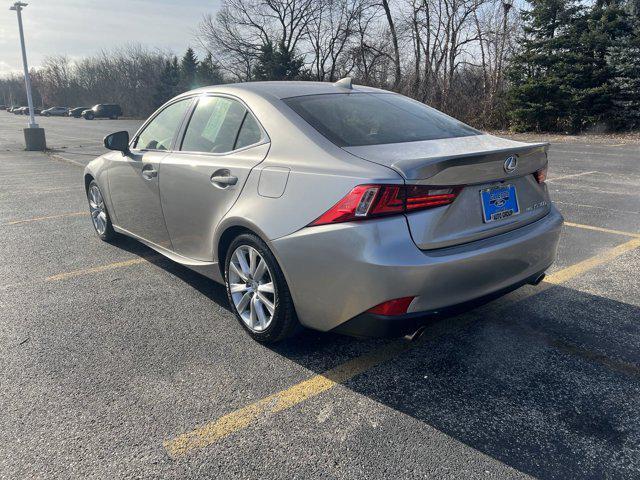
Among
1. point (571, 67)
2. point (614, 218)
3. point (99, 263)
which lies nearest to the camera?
point (99, 263)

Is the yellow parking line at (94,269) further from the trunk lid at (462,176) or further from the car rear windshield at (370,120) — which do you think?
the trunk lid at (462,176)

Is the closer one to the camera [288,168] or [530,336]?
[288,168]

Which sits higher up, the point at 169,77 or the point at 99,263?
the point at 169,77

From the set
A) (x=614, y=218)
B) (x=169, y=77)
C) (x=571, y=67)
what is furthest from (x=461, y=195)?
(x=169, y=77)

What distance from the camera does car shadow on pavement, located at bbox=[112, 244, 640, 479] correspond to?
2.13m

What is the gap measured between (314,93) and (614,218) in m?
A: 4.65

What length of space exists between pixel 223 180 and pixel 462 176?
4.79 ft

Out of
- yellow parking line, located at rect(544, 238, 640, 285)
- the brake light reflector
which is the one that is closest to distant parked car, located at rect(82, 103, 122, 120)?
yellow parking line, located at rect(544, 238, 640, 285)

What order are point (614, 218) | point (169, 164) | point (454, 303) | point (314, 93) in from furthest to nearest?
1. point (614, 218)
2. point (169, 164)
3. point (314, 93)
4. point (454, 303)

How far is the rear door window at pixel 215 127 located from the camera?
3.28 meters

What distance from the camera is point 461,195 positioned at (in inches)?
98.0

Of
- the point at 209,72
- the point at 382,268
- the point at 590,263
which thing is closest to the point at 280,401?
the point at 382,268

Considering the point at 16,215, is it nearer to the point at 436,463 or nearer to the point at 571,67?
the point at 436,463

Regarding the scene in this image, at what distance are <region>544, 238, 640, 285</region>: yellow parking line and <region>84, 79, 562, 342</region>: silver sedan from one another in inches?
45.7
